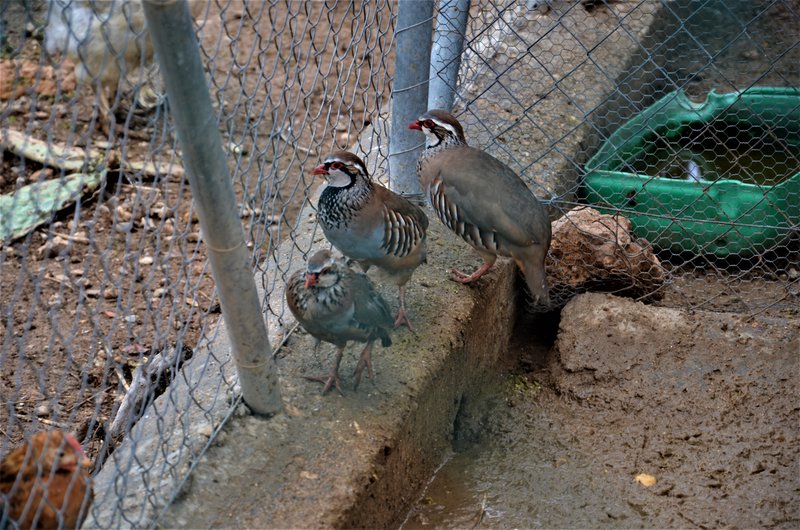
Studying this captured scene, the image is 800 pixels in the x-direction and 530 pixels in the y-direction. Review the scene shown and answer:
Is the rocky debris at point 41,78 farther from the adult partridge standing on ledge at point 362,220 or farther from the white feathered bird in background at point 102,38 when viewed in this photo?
the adult partridge standing on ledge at point 362,220

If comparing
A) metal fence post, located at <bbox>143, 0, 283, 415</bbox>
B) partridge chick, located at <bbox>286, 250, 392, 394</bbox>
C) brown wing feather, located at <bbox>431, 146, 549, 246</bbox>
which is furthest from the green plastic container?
metal fence post, located at <bbox>143, 0, 283, 415</bbox>

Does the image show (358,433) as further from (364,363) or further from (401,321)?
(401,321)

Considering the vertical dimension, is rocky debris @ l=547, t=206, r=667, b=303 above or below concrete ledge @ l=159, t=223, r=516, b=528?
below

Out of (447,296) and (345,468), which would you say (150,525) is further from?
(447,296)

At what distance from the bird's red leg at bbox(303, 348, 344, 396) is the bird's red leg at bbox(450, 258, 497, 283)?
84 cm

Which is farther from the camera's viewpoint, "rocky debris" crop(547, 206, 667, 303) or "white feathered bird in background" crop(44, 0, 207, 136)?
"white feathered bird in background" crop(44, 0, 207, 136)

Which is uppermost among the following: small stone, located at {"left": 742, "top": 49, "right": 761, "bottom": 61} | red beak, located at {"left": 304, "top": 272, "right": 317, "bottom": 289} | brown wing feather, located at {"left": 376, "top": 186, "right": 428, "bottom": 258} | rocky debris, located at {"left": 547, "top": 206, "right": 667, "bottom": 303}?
red beak, located at {"left": 304, "top": 272, "right": 317, "bottom": 289}

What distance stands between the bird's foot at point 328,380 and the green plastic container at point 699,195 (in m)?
1.62

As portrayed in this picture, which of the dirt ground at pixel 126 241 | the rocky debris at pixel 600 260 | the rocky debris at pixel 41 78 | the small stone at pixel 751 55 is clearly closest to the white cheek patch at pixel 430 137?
the dirt ground at pixel 126 241

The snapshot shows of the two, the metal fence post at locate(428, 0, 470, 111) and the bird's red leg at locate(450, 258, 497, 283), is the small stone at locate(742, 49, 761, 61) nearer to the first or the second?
the metal fence post at locate(428, 0, 470, 111)

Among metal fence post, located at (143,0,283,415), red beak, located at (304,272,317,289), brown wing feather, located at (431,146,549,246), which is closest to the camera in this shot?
metal fence post, located at (143,0,283,415)

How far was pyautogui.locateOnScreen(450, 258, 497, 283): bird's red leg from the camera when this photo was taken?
396 centimetres

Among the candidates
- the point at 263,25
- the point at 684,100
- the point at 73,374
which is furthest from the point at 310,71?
the point at 73,374

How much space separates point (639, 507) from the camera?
3408mm
